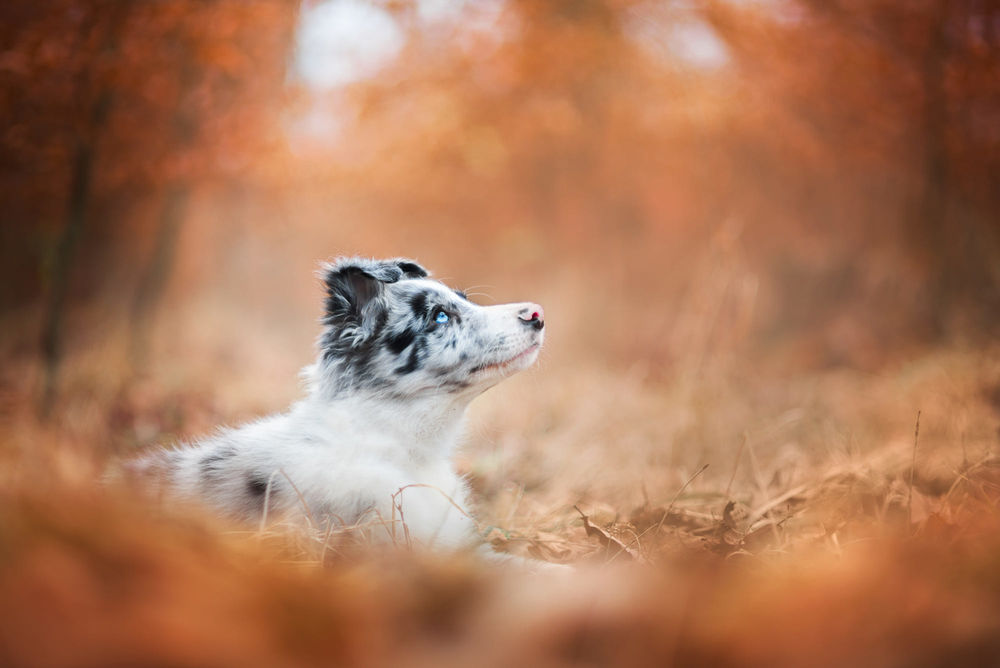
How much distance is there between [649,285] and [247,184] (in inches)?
299

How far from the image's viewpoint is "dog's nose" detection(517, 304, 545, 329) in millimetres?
2900

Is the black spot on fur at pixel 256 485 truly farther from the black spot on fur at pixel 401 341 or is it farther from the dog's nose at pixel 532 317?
the dog's nose at pixel 532 317

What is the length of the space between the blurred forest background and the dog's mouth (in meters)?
0.69

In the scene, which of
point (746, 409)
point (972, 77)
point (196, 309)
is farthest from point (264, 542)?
point (196, 309)

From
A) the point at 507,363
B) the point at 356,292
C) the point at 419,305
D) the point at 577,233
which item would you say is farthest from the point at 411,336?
the point at 577,233

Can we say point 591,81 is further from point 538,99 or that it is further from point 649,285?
point 649,285

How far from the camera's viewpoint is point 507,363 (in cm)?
287

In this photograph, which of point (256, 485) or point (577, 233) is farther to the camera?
point (577, 233)

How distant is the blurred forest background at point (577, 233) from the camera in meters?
4.06

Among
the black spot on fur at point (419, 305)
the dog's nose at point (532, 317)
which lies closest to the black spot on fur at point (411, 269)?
the black spot on fur at point (419, 305)

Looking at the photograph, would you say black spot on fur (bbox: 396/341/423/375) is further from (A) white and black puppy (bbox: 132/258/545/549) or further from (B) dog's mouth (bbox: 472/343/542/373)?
(B) dog's mouth (bbox: 472/343/542/373)

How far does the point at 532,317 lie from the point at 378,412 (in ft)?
2.51

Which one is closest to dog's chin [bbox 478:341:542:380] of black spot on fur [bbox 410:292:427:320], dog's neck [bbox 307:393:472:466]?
dog's neck [bbox 307:393:472:466]

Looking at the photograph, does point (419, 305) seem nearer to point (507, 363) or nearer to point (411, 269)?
point (411, 269)
